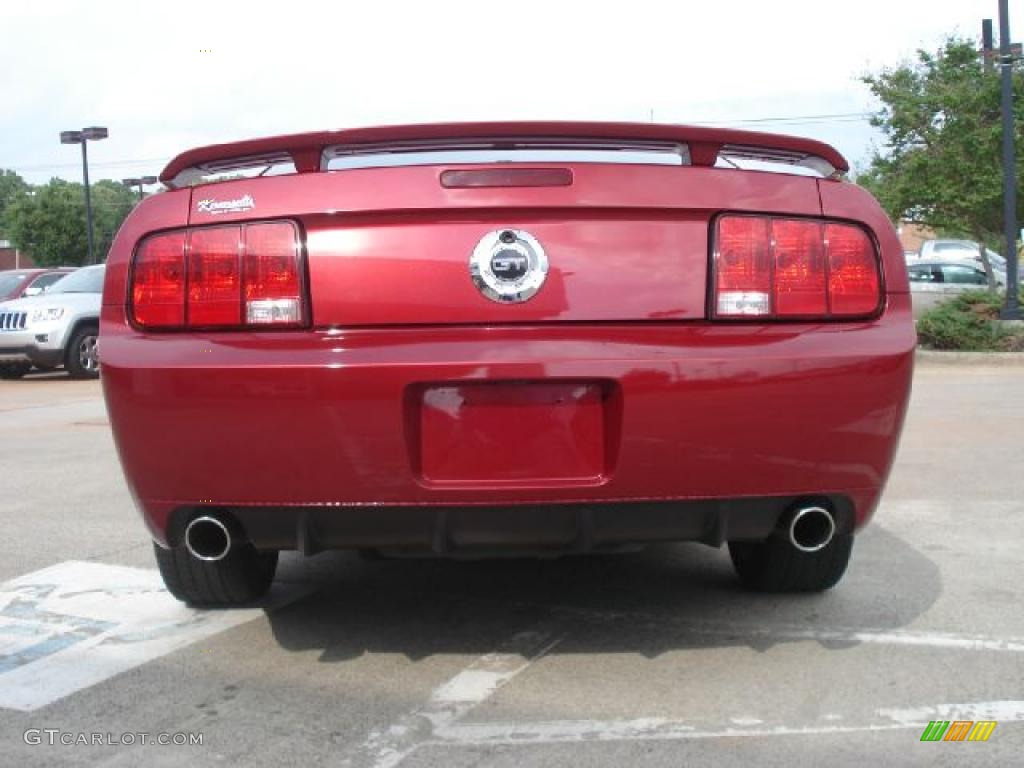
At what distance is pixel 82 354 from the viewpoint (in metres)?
14.7

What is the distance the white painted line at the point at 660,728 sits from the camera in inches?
112

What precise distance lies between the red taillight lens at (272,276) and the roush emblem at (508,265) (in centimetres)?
47

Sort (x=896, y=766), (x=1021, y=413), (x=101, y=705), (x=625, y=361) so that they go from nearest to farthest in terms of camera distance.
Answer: (x=896, y=766) → (x=625, y=361) → (x=101, y=705) → (x=1021, y=413)

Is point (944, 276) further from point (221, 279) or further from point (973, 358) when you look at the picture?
point (221, 279)

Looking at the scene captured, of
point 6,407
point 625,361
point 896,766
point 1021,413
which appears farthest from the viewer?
point 6,407

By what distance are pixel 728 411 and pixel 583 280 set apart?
0.50m

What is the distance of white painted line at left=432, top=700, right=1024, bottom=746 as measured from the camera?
112 inches

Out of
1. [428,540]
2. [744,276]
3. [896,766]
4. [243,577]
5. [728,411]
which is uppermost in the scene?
[744,276]

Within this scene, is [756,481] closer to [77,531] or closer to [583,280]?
[583,280]

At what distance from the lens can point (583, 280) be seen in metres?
2.92

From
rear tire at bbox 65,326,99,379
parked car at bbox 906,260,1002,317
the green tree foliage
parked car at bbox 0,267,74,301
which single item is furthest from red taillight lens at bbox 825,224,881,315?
the green tree foliage

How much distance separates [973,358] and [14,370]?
12649 millimetres

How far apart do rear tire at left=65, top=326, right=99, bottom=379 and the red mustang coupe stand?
12288 mm

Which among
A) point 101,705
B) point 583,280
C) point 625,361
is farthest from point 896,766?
point 101,705
